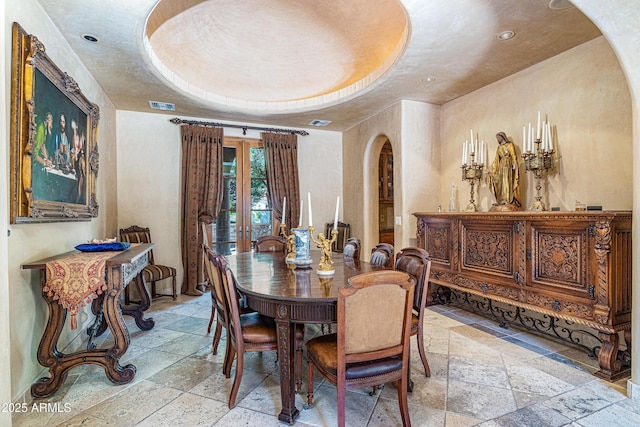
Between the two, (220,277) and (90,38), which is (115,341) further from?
(90,38)

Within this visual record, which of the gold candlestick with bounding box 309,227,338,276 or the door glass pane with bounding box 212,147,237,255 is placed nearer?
the gold candlestick with bounding box 309,227,338,276

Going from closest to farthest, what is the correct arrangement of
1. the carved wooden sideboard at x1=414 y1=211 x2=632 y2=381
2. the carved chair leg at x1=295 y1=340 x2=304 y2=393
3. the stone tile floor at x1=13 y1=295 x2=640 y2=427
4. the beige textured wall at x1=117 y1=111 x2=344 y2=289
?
the stone tile floor at x1=13 y1=295 x2=640 y2=427 < the carved chair leg at x1=295 y1=340 x2=304 y2=393 < the carved wooden sideboard at x1=414 y1=211 x2=632 y2=381 < the beige textured wall at x1=117 y1=111 x2=344 y2=289

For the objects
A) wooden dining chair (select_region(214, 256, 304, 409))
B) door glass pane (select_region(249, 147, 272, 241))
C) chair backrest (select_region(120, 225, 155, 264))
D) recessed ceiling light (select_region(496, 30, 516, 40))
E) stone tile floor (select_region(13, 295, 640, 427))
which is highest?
recessed ceiling light (select_region(496, 30, 516, 40))

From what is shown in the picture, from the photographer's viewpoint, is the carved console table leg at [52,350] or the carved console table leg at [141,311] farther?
the carved console table leg at [141,311]

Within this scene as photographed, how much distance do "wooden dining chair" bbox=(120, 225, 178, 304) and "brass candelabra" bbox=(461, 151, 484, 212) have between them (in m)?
3.95

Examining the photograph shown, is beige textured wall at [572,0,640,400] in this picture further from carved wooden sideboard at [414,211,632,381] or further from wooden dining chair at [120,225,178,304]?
wooden dining chair at [120,225,178,304]

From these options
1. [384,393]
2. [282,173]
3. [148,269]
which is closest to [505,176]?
[384,393]

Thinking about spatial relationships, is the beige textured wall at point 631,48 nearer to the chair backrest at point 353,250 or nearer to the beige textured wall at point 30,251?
the chair backrest at point 353,250

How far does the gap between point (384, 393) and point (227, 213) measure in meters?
4.03

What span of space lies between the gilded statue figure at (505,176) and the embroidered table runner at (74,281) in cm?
361

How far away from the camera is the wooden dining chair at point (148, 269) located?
13.5 feet

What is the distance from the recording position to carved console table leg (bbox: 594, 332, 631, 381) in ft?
7.59

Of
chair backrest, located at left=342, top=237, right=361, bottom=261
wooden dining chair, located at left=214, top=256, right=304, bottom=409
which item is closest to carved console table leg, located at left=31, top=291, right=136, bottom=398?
wooden dining chair, located at left=214, top=256, right=304, bottom=409

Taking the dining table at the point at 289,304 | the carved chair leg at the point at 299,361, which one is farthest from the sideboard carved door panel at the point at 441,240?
the carved chair leg at the point at 299,361
